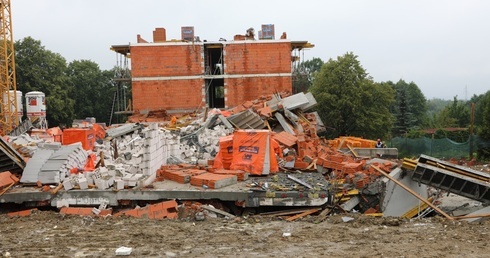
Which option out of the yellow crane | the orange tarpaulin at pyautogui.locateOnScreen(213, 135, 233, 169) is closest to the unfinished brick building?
the yellow crane

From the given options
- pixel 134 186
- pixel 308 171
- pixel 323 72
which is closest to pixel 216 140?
pixel 308 171

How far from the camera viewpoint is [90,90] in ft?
176

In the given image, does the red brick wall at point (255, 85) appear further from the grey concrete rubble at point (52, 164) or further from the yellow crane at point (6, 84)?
the grey concrete rubble at point (52, 164)

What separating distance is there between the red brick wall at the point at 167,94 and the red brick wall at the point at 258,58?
9.25 feet

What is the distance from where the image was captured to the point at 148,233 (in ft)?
27.6

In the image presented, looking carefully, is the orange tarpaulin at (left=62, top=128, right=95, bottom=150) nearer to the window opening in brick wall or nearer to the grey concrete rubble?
the grey concrete rubble

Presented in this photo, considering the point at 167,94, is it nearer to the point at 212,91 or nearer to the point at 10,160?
the point at 212,91

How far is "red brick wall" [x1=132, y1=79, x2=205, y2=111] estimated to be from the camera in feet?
108

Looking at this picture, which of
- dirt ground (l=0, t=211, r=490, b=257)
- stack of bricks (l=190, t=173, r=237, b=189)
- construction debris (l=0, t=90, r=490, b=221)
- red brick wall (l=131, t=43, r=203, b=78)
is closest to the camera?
dirt ground (l=0, t=211, r=490, b=257)

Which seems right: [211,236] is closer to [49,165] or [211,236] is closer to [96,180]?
[96,180]

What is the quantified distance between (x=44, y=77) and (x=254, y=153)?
3947cm

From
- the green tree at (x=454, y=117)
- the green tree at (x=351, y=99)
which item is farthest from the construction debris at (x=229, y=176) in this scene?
the green tree at (x=454, y=117)

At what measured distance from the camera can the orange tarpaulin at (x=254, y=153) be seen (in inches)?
520

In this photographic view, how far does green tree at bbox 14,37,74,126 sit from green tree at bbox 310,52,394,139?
25.6 meters
